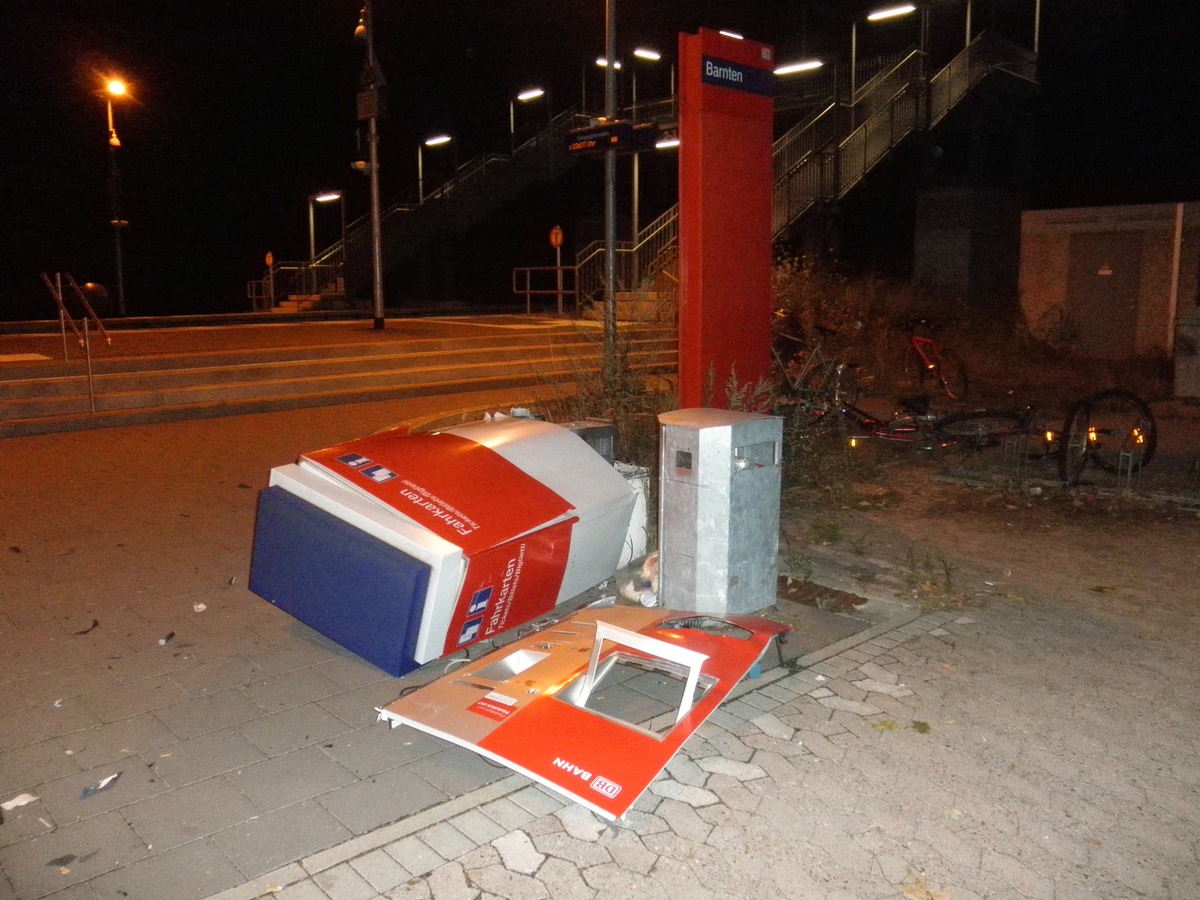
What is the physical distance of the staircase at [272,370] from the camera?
35.1 feet

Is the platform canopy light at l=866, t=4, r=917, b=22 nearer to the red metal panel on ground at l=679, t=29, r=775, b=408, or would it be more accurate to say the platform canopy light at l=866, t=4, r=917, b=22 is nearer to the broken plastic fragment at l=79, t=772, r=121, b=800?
the red metal panel on ground at l=679, t=29, r=775, b=408

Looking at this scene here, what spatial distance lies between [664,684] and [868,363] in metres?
11.1

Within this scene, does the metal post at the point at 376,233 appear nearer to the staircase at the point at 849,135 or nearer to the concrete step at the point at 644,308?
the staircase at the point at 849,135

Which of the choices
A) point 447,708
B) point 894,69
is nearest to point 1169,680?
point 447,708

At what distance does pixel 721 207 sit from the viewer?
23.8ft

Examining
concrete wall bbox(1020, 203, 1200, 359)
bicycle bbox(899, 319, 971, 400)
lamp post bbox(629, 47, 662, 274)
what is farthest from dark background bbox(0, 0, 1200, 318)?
bicycle bbox(899, 319, 971, 400)

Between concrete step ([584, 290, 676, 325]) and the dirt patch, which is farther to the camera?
concrete step ([584, 290, 676, 325])

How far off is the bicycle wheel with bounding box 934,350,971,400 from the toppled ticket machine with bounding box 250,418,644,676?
863 centimetres

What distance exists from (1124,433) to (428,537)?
693 centimetres

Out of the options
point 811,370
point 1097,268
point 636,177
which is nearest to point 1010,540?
point 811,370

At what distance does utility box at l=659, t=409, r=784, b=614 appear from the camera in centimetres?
484

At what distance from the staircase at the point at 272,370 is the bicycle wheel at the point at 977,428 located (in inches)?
110

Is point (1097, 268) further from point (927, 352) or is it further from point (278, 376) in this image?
point (278, 376)

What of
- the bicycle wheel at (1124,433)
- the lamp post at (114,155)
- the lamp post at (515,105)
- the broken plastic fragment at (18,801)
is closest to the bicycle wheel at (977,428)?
the bicycle wheel at (1124,433)
